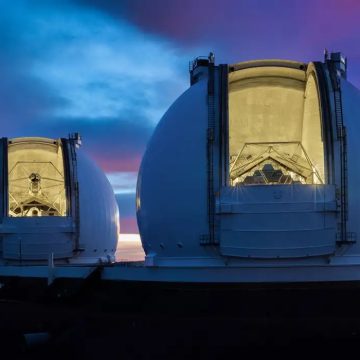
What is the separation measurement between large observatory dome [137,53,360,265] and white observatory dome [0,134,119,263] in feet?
29.8

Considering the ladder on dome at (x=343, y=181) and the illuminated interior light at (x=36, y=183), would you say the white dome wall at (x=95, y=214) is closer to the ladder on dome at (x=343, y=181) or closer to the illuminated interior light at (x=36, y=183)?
the illuminated interior light at (x=36, y=183)

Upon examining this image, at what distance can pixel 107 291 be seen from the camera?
21.8 m

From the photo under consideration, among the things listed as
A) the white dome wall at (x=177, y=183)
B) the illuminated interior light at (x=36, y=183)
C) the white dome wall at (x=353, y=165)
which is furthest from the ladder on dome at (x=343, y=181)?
the illuminated interior light at (x=36, y=183)

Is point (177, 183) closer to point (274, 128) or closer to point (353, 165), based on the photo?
point (353, 165)

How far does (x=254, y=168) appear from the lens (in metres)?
25.8

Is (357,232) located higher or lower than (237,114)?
lower

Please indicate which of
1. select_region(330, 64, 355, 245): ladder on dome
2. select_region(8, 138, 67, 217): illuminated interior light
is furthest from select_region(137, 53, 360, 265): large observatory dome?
select_region(8, 138, 67, 217): illuminated interior light

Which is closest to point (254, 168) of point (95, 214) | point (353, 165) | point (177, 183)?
point (177, 183)

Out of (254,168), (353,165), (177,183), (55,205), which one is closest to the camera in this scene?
(353,165)

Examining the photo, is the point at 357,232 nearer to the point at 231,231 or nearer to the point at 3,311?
the point at 231,231

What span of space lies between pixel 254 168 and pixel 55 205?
1511cm

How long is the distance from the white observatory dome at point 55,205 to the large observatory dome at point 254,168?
908 cm

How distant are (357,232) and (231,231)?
13.2ft

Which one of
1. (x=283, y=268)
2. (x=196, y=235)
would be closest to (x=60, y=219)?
(x=196, y=235)
